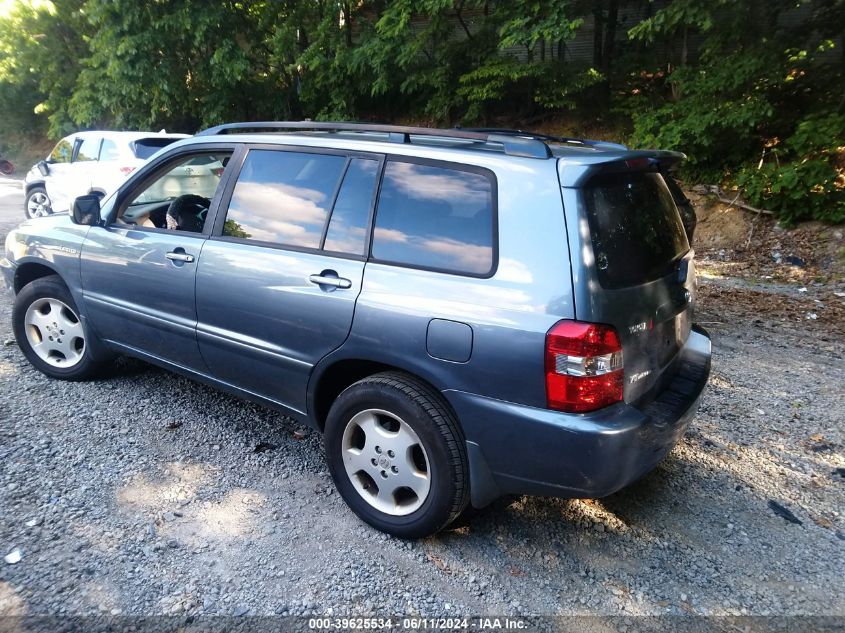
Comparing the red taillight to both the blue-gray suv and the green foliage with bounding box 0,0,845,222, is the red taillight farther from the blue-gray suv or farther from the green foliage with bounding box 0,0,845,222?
the green foliage with bounding box 0,0,845,222

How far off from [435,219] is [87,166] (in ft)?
30.3

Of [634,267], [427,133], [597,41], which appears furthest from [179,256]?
[597,41]

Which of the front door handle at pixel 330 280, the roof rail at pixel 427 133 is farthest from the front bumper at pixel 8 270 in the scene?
the front door handle at pixel 330 280

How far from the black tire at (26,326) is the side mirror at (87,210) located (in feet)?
1.77

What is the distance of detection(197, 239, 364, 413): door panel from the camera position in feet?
9.46

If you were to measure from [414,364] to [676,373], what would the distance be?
135 cm

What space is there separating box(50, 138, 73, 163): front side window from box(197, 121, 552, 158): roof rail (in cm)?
831

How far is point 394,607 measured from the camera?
245 cm

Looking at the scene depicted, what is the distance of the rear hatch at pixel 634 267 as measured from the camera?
2.38 metres

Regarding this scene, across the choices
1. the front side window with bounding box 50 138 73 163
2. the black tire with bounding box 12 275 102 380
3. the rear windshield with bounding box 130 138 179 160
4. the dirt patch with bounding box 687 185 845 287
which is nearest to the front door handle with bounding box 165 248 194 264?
the black tire with bounding box 12 275 102 380

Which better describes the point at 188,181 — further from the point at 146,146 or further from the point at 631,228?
the point at 146,146

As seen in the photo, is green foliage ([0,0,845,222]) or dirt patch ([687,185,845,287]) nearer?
dirt patch ([687,185,845,287])

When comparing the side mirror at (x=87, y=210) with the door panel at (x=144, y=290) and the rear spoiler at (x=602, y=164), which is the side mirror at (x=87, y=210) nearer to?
the door panel at (x=144, y=290)

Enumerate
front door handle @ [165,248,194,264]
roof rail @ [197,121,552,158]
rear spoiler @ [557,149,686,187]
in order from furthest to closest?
front door handle @ [165,248,194,264] → roof rail @ [197,121,552,158] → rear spoiler @ [557,149,686,187]
